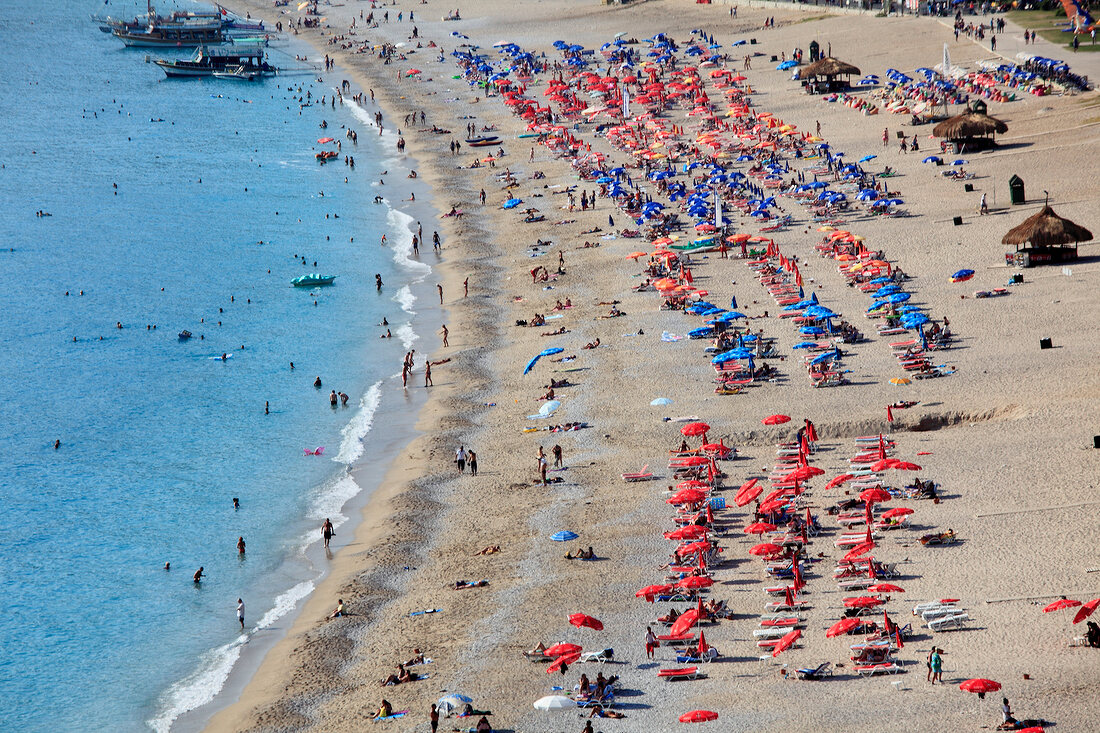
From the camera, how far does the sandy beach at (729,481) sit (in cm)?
2555

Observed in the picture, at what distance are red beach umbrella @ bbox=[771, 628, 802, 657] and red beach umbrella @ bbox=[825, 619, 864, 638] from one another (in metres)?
0.68

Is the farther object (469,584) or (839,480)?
(839,480)

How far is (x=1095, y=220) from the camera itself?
166 ft

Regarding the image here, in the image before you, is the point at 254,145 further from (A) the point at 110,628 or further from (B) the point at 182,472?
(A) the point at 110,628

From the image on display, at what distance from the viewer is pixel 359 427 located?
45031mm

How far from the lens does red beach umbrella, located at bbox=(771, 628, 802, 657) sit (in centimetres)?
2616

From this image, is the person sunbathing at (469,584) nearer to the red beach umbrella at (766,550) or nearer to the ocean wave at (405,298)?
the red beach umbrella at (766,550)

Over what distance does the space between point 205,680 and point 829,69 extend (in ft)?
204

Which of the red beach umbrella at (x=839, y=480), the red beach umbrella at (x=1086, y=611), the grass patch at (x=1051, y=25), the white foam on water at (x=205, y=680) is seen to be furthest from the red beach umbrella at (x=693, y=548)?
the grass patch at (x=1051, y=25)

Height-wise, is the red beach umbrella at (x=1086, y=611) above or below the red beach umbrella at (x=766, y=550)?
above

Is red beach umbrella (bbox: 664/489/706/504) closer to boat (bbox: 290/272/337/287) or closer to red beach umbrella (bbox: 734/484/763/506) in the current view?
red beach umbrella (bbox: 734/484/763/506)

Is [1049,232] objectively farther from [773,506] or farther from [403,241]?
[403,241]

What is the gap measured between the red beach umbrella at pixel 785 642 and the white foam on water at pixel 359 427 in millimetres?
19893

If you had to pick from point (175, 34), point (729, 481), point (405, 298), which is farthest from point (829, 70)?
point (175, 34)
